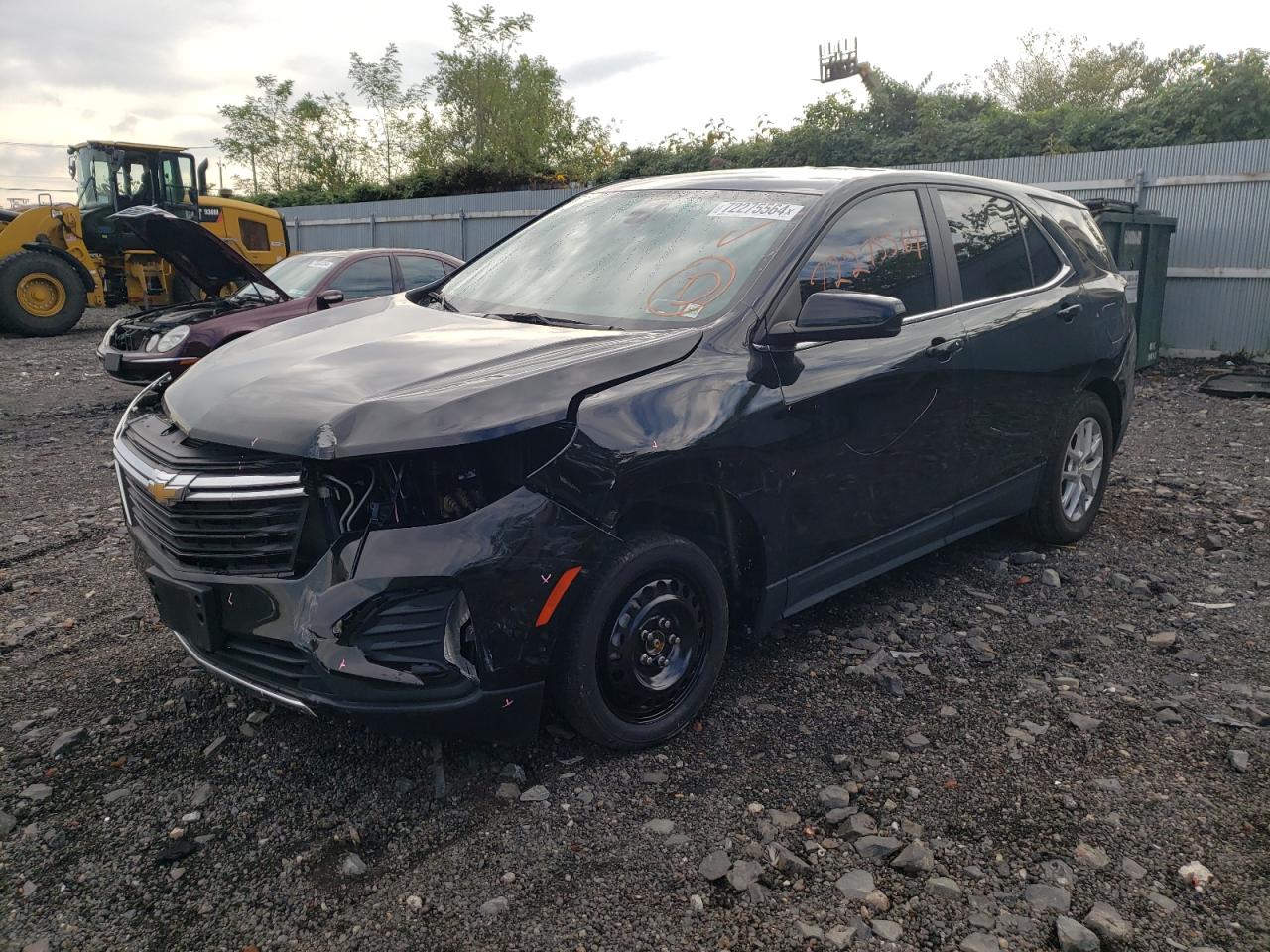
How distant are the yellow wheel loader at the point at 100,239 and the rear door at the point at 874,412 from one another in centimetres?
1351

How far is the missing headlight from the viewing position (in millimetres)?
2461

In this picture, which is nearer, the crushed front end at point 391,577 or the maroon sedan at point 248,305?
the crushed front end at point 391,577

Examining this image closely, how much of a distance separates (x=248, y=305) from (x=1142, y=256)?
947 centimetres

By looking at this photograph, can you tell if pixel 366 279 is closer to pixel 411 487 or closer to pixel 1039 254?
pixel 1039 254

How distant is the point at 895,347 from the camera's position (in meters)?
3.63

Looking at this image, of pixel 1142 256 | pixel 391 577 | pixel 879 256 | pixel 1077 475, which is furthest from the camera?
pixel 1142 256

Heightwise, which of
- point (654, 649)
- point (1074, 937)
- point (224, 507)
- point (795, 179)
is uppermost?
point (795, 179)

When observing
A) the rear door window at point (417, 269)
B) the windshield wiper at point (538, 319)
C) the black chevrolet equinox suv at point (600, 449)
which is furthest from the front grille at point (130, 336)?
the windshield wiper at point (538, 319)

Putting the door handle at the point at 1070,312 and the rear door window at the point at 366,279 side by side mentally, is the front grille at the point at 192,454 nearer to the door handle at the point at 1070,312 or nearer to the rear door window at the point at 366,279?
the door handle at the point at 1070,312

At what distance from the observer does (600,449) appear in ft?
8.70

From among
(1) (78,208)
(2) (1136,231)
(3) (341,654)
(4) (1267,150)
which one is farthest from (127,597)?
(1) (78,208)

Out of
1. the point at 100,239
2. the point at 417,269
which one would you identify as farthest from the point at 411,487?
the point at 100,239

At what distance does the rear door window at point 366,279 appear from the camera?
9.20m

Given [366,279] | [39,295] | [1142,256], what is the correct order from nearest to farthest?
[366,279]
[1142,256]
[39,295]
